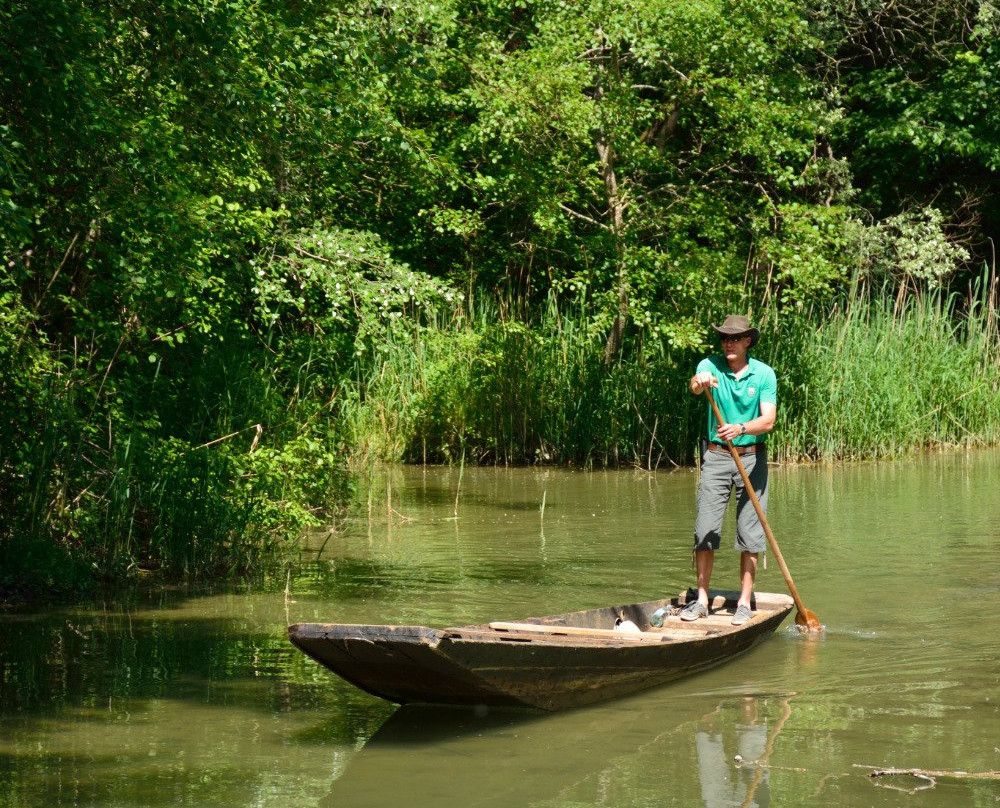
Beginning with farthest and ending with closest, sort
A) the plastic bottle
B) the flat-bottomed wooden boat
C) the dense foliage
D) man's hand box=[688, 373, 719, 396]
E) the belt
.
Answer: the dense foliage
the belt
the plastic bottle
man's hand box=[688, 373, 719, 396]
the flat-bottomed wooden boat

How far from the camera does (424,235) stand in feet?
71.1

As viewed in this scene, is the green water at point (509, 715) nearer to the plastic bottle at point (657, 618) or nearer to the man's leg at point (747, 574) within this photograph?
the man's leg at point (747, 574)

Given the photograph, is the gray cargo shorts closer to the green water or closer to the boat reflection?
the green water

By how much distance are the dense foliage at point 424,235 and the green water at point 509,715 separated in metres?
1.24

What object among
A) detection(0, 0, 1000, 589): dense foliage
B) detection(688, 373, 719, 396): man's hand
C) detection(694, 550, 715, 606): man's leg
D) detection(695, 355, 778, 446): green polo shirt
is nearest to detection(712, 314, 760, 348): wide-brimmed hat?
detection(695, 355, 778, 446): green polo shirt

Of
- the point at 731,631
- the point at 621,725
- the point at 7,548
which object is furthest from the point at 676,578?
the point at 7,548

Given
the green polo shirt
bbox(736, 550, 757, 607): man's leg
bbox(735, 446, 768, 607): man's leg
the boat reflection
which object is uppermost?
the green polo shirt

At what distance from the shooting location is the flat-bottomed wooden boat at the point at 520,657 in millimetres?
6336

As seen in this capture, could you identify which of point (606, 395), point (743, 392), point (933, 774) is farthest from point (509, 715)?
point (606, 395)

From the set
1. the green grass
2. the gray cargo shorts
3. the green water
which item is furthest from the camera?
the green grass

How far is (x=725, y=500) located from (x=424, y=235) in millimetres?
13493

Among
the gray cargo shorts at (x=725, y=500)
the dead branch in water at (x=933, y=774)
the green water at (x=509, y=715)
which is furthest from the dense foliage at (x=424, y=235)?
the dead branch in water at (x=933, y=774)

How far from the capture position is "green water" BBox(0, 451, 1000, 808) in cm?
599

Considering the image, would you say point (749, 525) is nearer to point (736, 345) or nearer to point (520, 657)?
point (736, 345)
